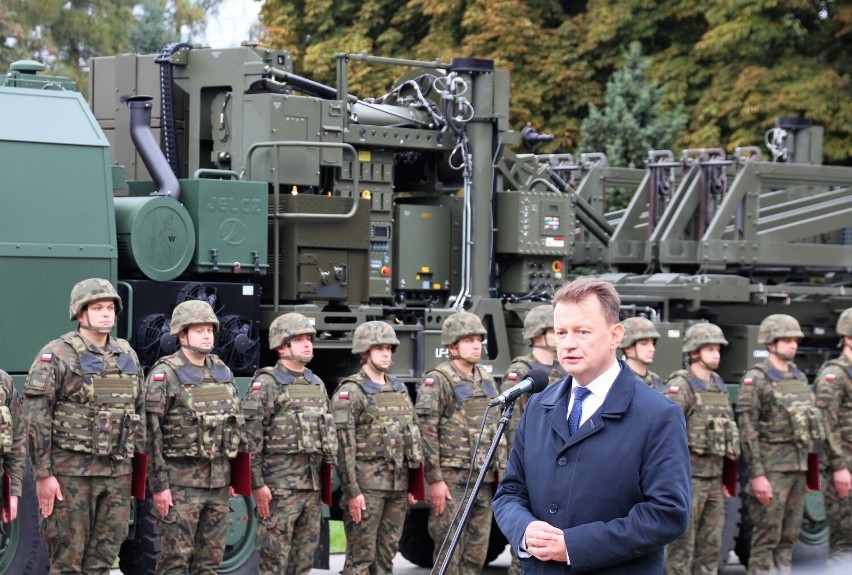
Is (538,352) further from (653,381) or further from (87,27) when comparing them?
(87,27)

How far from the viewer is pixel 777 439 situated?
1223 cm

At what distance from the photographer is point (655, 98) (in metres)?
21.3

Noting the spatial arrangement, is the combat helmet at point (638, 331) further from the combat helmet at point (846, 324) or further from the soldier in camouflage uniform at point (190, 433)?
the soldier in camouflage uniform at point (190, 433)

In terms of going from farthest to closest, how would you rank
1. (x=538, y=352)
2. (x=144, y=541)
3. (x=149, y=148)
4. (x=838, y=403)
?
1. (x=838, y=403)
2. (x=538, y=352)
3. (x=149, y=148)
4. (x=144, y=541)

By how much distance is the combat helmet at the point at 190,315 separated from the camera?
30.8 feet

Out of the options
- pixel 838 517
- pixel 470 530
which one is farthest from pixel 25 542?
pixel 838 517

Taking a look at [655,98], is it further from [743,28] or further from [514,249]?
[514,249]

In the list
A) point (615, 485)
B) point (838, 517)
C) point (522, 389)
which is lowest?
point (838, 517)

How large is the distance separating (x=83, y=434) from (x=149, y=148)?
91.6 inches

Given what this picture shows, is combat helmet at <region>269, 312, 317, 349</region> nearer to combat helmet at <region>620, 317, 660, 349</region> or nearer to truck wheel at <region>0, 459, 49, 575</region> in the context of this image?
truck wheel at <region>0, 459, 49, 575</region>

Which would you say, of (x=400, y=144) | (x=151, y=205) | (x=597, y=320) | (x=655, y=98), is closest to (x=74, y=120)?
(x=151, y=205)

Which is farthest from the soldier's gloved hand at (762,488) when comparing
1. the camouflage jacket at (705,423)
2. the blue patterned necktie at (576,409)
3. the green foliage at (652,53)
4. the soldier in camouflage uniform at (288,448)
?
the green foliage at (652,53)

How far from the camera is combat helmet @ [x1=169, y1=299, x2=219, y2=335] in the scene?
9.38 meters

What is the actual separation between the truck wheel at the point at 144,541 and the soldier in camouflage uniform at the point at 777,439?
4.66 m
